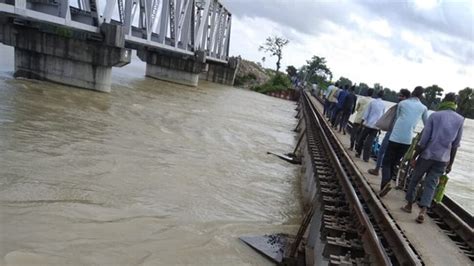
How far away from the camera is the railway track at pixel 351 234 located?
4.61 m

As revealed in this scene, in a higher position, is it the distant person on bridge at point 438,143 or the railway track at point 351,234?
the distant person on bridge at point 438,143

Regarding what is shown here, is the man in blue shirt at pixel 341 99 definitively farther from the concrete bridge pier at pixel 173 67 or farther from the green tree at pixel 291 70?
the green tree at pixel 291 70

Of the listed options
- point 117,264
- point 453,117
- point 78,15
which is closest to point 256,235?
point 117,264

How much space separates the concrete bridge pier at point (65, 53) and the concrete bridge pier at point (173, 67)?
22.2 meters

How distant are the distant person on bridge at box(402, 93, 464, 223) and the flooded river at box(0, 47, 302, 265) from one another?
7.90ft

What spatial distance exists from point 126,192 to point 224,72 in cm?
5758

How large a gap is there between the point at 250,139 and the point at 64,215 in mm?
11370

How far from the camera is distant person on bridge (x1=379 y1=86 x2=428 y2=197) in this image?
6.97 meters

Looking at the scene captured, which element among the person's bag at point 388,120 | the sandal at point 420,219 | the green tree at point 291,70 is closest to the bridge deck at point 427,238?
the sandal at point 420,219

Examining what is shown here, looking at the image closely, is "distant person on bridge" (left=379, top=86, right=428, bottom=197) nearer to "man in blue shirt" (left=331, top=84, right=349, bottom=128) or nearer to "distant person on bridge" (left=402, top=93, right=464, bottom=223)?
"distant person on bridge" (left=402, top=93, right=464, bottom=223)

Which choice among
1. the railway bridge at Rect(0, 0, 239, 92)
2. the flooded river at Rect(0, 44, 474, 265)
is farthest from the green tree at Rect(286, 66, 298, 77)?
the flooded river at Rect(0, 44, 474, 265)

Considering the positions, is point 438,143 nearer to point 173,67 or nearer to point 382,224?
point 382,224

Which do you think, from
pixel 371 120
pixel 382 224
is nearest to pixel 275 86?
pixel 371 120

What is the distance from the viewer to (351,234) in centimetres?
546
